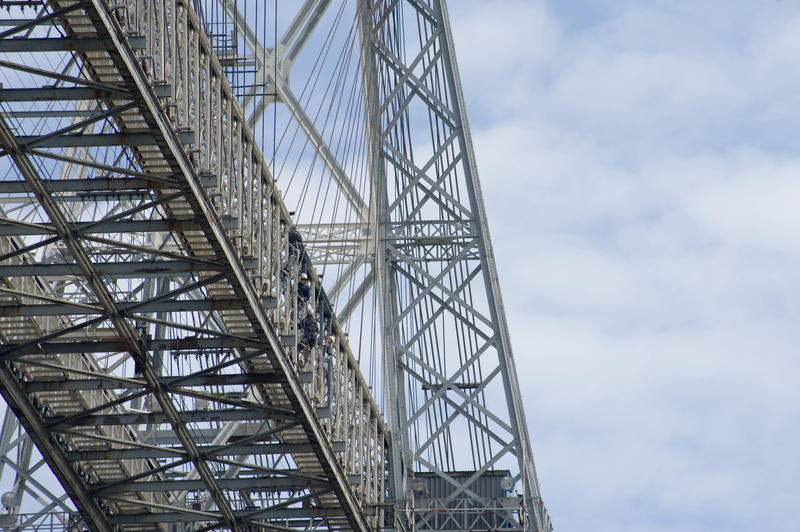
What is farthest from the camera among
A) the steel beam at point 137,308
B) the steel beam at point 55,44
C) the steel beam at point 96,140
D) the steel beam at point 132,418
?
the steel beam at point 132,418

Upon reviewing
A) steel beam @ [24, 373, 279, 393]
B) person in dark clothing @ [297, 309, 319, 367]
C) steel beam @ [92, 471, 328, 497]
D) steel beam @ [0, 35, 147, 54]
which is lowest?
steel beam @ [92, 471, 328, 497]

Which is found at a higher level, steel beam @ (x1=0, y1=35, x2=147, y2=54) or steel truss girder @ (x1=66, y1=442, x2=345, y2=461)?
Answer: steel beam @ (x1=0, y1=35, x2=147, y2=54)

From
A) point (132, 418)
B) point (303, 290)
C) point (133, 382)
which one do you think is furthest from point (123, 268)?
point (303, 290)

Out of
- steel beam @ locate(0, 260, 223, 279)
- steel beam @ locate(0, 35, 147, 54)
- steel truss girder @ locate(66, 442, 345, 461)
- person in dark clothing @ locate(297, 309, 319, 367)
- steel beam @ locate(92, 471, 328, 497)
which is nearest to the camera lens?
steel beam @ locate(0, 35, 147, 54)

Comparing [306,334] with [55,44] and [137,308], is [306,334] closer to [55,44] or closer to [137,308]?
[137,308]

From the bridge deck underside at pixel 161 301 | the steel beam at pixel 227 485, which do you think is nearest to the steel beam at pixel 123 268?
the bridge deck underside at pixel 161 301

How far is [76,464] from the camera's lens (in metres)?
37.4

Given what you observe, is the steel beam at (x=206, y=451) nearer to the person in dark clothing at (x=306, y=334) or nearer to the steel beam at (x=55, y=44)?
the person in dark clothing at (x=306, y=334)

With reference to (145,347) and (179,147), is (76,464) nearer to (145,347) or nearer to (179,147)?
(145,347)

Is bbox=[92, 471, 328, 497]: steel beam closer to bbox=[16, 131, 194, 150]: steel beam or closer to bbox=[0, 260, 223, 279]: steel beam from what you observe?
bbox=[0, 260, 223, 279]: steel beam

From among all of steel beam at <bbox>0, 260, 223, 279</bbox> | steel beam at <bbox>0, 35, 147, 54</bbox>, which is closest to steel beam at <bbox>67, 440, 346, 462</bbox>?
steel beam at <bbox>0, 260, 223, 279</bbox>

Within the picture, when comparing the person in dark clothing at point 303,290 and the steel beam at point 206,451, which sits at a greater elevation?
the person in dark clothing at point 303,290

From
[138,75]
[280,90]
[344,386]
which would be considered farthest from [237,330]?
[280,90]

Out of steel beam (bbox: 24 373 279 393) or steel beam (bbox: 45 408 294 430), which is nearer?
steel beam (bbox: 24 373 279 393)
